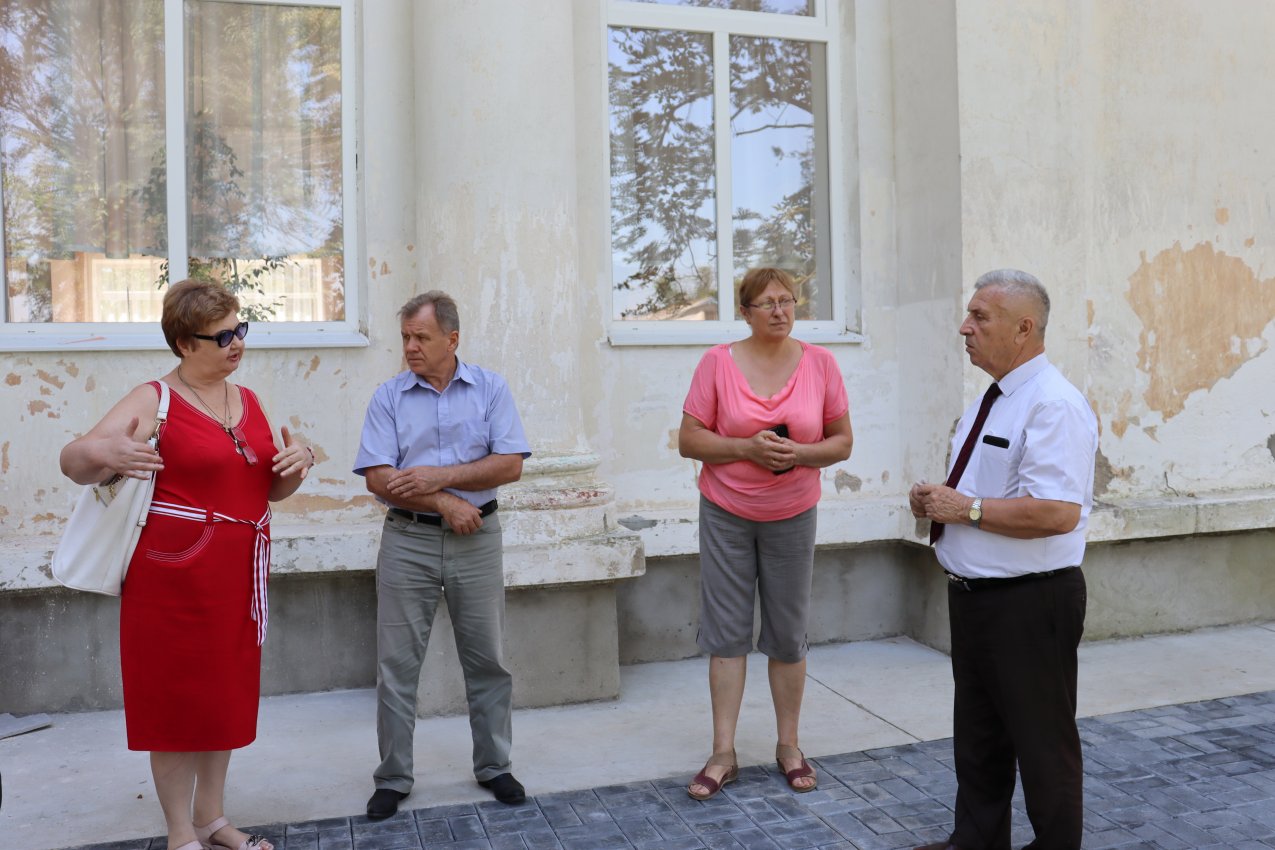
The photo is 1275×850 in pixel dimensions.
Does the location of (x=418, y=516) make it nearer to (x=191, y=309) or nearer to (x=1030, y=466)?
(x=191, y=309)

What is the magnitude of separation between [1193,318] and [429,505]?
510 centimetres

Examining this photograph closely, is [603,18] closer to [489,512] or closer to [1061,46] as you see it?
[1061,46]

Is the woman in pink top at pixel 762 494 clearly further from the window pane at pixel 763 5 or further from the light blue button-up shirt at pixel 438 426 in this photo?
the window pane at pixel 763 5

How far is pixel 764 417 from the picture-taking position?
418 centimetres

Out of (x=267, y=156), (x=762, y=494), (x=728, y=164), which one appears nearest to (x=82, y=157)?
(x=267, y=156)

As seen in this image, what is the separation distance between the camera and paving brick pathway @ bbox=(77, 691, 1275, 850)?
369 cm

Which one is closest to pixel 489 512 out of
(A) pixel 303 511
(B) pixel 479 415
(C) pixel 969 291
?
(B) pixel 479 415

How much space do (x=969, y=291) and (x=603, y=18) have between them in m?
2.55

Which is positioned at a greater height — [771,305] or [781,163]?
[781,163]

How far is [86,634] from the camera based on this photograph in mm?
5234

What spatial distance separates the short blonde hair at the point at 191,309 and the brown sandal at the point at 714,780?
2.39 meters

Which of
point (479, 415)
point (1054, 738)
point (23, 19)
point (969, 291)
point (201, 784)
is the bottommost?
point (201, 784)

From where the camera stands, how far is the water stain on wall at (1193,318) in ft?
21.7

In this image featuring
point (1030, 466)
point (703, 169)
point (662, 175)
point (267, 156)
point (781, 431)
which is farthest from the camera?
point (703, 169)
